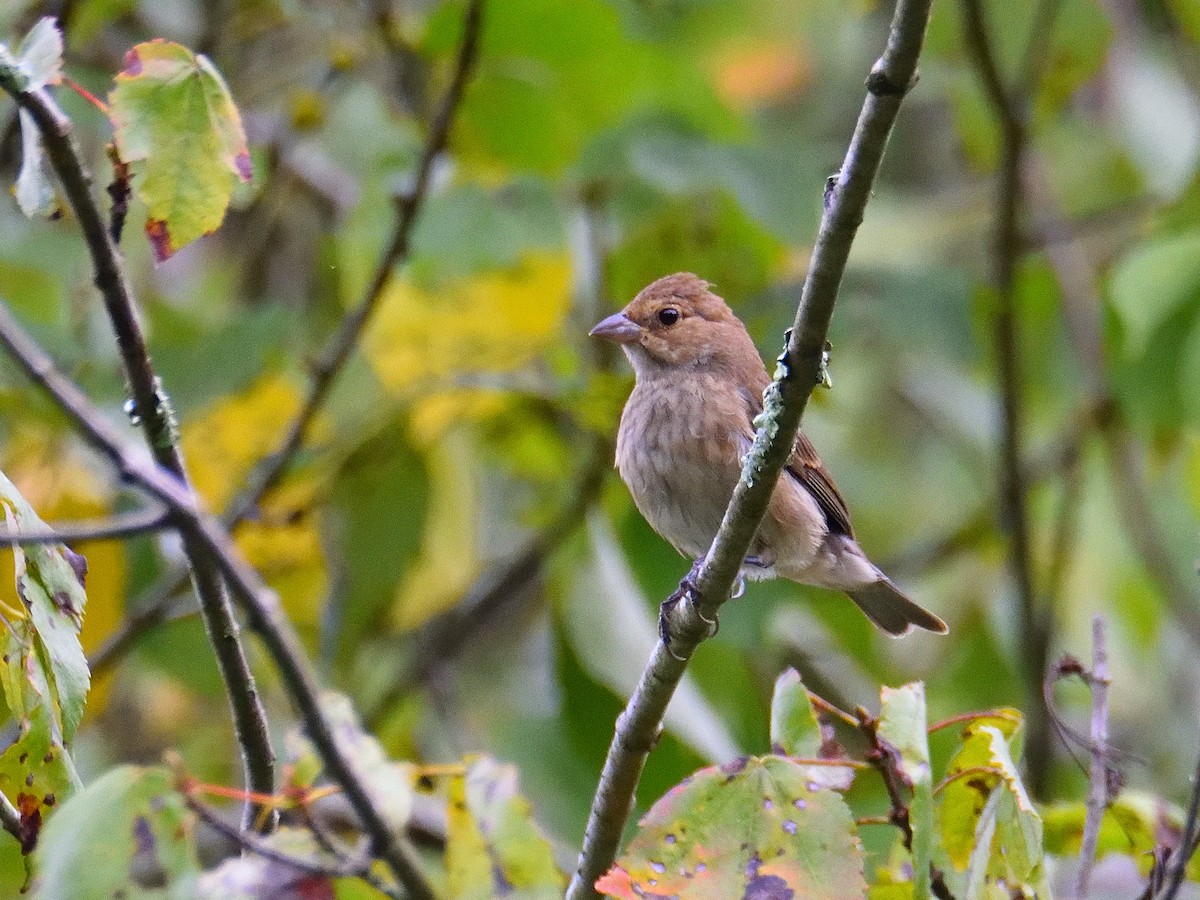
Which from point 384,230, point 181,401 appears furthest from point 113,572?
point 384,230

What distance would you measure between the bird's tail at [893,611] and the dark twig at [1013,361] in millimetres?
1135

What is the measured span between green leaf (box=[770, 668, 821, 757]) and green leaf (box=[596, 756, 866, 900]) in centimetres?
19

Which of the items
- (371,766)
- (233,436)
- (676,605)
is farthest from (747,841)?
(233,436)

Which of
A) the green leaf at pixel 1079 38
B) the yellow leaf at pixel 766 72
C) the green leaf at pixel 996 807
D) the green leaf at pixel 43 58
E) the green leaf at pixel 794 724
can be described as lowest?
the green leaf at pixel 996 807

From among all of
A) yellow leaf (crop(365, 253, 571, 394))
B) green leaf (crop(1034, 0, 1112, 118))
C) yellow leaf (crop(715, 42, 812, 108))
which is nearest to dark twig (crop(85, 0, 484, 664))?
yellow leaf (crop(365, 253, 571, 394))

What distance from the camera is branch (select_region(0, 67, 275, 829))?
2256 mm

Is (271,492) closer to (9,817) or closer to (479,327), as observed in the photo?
(479,327)

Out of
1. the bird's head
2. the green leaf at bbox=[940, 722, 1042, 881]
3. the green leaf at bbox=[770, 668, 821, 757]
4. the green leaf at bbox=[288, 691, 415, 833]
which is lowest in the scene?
the green leaf at bbox=[940, 722, 1042, 881]

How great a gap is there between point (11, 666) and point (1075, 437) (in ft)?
17.6

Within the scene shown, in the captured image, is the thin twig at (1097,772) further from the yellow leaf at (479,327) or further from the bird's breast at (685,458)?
the yellow leaf at (479,327)

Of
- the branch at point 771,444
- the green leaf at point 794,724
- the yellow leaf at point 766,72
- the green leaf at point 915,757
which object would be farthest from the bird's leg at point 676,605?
the yellow leaf at point 766,72

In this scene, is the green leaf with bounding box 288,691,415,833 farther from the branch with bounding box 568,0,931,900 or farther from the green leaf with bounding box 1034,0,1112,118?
the green leaf with bounding box 1034,0,1112,118

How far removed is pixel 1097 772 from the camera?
291 cm

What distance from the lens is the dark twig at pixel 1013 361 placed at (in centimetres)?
552
